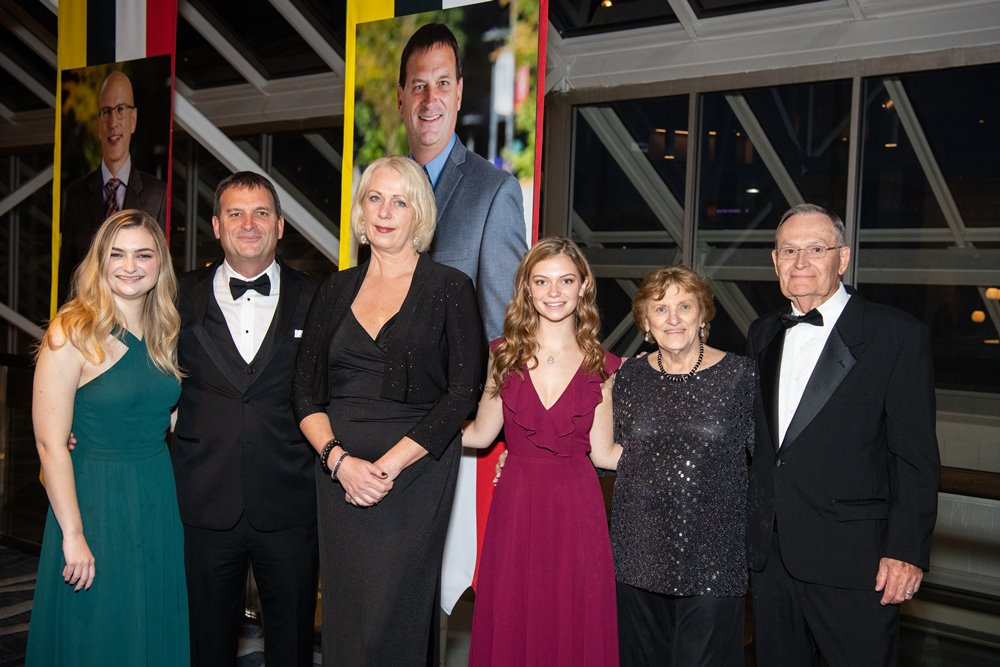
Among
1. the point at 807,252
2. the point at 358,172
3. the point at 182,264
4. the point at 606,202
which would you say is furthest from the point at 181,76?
the point at 807,252

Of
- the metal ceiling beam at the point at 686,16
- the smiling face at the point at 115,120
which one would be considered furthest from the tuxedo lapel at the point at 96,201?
the metal ceiling beam at the point at 686,16

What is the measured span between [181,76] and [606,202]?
175 inches

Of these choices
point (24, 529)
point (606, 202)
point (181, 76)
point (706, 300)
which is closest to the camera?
point (706, 300)

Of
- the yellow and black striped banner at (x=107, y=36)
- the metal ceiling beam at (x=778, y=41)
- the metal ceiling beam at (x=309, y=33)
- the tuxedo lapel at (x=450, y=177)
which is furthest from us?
the metal ceiling beam at (x=309, y=33)

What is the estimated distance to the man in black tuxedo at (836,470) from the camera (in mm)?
2395

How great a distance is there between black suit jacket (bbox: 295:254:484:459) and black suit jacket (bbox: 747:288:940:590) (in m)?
0.91

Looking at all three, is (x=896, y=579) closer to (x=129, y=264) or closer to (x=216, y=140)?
(x=129, y=264)

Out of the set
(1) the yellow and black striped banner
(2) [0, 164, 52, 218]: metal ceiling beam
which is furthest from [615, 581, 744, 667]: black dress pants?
(2) [0, 164, 52, 218]: metal ceiling beam

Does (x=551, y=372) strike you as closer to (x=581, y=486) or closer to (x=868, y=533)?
(x=581, y=486)

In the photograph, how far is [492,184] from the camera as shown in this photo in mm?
3307

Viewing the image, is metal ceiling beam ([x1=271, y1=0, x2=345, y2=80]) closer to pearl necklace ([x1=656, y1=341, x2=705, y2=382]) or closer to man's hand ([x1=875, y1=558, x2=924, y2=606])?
pearl necklace ([x1=656, y1=341, x2=705, y2=382])

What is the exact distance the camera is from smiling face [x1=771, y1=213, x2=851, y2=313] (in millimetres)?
2529

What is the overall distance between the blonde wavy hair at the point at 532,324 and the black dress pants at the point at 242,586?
0.88 metres

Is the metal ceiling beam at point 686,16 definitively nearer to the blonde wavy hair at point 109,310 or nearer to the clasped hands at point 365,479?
the blonde wavy hair at point 109,310
